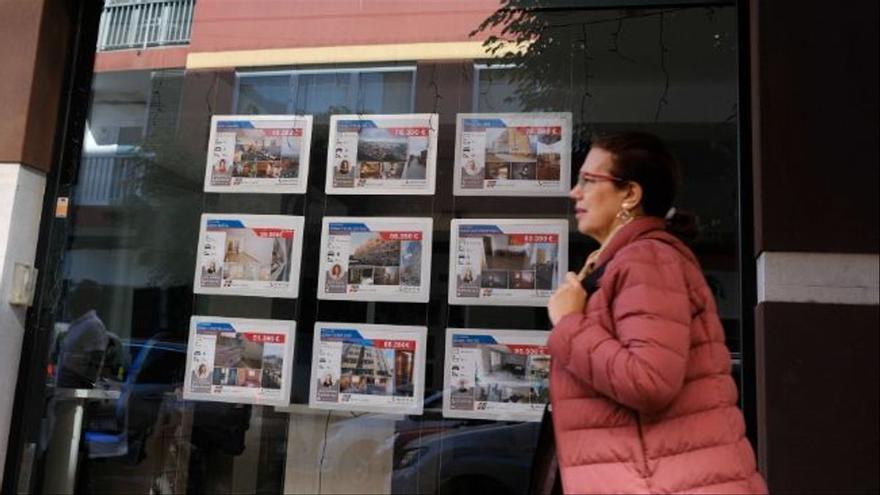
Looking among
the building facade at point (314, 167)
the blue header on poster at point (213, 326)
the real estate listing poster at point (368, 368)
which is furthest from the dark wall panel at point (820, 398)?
the blue header on poster at point (213, 326)

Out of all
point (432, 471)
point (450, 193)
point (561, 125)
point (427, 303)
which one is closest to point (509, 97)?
point (561, 125)

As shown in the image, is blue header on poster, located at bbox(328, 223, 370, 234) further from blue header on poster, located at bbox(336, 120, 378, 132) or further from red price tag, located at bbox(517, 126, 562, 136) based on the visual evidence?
red price tag, located at bbox(517, 126, 562, 136)

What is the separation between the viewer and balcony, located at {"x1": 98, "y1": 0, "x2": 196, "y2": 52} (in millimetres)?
4203

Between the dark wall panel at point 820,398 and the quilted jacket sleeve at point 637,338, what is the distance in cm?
127

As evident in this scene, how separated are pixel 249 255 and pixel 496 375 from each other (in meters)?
1.35

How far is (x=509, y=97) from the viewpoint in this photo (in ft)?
12.4

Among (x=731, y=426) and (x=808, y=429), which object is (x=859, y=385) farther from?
(x=731, y=426)

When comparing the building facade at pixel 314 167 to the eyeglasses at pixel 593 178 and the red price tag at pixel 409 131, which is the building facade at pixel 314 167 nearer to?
the red price tag at pixel 409 131

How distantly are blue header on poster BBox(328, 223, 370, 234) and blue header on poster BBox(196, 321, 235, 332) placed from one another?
694 millimetres

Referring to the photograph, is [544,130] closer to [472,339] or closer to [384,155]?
[384,155]

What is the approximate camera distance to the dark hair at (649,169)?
1980mm

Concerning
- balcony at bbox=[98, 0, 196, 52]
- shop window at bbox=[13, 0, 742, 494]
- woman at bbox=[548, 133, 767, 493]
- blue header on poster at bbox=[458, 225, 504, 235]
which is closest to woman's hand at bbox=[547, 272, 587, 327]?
woman at bbox=[548, 133, 767, 493]

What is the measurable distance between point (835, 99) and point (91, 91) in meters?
3.58

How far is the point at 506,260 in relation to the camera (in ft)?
11.8
